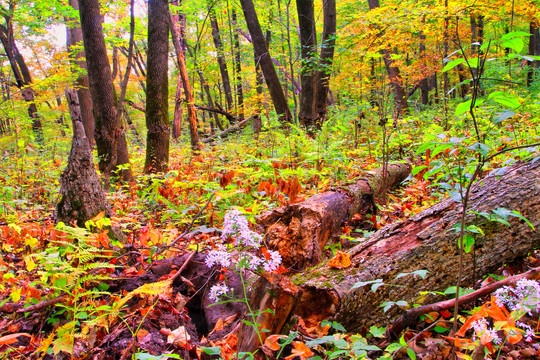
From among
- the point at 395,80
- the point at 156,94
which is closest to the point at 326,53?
the point at 395,80

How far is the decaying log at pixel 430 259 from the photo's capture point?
1.67 m

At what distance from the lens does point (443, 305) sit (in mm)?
1488

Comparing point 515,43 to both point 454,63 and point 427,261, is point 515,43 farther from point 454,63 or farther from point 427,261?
point 427,261

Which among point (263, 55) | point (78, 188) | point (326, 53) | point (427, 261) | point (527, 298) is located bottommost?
point (427, 261)

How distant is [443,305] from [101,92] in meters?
6.26

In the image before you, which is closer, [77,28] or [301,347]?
[301,347]

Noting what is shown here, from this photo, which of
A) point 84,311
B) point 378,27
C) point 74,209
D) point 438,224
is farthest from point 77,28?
point 438,224

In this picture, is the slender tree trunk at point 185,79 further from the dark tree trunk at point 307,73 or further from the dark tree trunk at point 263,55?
the dark tree trunk at point 307,73

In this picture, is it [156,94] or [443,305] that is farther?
[156,94]

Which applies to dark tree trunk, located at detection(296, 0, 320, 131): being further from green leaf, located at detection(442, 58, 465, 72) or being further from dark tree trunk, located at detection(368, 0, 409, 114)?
green leaf, located at detection(442, 58, 465, 72)

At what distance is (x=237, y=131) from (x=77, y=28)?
6.27 metres

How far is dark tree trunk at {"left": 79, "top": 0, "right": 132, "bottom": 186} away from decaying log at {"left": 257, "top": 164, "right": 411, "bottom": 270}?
162 inches

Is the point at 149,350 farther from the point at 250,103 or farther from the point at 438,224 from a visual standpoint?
the point at 250,103

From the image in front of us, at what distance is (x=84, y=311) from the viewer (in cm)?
170
